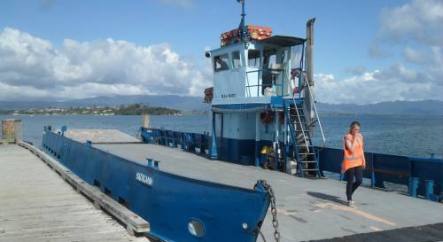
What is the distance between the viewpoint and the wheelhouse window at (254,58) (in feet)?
48.7

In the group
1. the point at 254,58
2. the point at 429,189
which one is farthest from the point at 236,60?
the point at 429,189

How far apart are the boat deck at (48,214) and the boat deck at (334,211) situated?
257cm

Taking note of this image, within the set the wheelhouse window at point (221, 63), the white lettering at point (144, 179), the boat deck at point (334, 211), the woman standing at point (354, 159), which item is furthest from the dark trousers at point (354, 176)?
the wheelhouse window at point (221, 63)

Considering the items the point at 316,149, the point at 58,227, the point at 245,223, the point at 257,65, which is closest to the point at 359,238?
the point at 245,223

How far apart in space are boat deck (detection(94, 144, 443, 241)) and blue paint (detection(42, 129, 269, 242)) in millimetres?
918

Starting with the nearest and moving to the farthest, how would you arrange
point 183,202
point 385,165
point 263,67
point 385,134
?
point 183,202
point 385,165
point 263,67
point 385,134

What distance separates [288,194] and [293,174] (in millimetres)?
2853

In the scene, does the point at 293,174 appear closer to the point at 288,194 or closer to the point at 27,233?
→ the point at 288,194

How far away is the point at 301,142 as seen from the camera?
509 inches

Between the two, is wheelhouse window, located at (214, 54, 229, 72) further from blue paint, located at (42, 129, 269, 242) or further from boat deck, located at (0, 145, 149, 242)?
boat deck, located at (0, 145, 149, 242)

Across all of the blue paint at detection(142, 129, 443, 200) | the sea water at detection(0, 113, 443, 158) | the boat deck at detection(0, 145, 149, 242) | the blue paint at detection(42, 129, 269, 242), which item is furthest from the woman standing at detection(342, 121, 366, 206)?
the sea water at detection(0, 113, 443, 158)

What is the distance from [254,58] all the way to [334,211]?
745 cm

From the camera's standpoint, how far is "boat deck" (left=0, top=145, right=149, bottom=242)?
7758mm

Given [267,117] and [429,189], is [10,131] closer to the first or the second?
[267,117]
